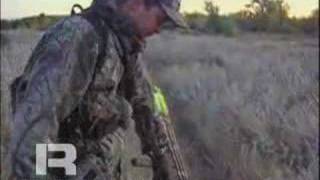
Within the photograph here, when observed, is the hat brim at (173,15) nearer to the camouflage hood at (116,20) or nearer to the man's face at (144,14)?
the man's face at (144,14)

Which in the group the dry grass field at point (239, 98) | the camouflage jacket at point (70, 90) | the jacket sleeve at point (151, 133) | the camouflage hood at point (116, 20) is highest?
the camouflage hood at point (116, 20)

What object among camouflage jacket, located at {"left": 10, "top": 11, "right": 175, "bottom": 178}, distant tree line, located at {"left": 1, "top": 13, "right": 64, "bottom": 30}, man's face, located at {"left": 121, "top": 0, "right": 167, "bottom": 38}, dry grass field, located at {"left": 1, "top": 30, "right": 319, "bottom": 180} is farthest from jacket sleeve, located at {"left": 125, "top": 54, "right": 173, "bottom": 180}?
dry grass field, located at {"left": 1, "top": 30, "right": 319, "bottom": 180}

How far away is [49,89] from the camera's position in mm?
3881

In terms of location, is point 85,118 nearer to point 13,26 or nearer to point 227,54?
point 13,26

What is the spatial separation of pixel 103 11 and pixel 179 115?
6.92 m

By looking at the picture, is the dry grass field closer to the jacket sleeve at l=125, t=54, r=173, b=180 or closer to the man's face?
the jacket sleeve at l=125, t=54, r=173, b=180

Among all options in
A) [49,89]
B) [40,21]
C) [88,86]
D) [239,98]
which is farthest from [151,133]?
[239,98]

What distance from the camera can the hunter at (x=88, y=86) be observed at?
3871 millimetres

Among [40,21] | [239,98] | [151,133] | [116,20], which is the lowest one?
[239,98]

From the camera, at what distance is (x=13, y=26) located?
38.2 feet

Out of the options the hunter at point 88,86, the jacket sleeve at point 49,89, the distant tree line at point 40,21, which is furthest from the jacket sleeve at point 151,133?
the distant tree line at point 40,21

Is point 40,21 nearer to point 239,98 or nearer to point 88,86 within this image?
point 88,86

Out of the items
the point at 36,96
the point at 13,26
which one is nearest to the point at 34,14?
the point at 36,96

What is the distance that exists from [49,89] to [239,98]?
813 cm
